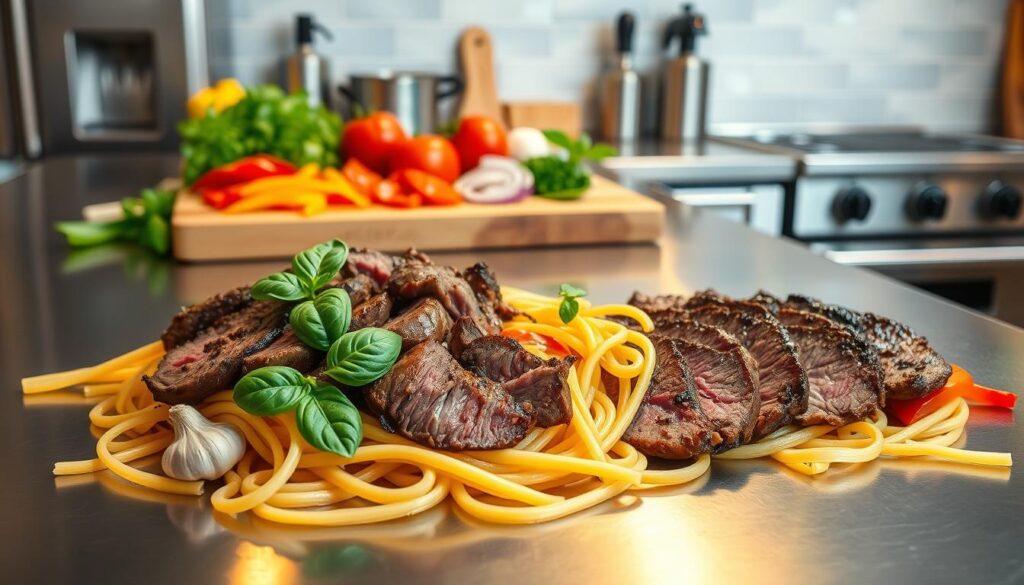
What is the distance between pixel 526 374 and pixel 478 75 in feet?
13.1

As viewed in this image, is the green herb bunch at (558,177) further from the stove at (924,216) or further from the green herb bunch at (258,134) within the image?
the stove at (924,216)

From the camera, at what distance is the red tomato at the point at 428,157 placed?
313cm

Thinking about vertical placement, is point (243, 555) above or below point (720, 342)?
below

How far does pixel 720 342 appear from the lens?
4.91 ft

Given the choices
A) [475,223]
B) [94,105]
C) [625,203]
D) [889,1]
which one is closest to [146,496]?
[475,223]

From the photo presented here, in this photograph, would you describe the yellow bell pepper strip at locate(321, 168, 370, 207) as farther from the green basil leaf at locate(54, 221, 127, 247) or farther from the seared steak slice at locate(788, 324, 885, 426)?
the seared steak slice at locate(788, 324, 885, 426)

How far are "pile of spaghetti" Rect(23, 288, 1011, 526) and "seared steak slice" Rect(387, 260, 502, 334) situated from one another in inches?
7.2

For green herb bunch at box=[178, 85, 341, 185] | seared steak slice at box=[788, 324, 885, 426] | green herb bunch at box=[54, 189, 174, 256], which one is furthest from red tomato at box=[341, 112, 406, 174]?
seared steak slice at box=[788, 324, 885, 426]

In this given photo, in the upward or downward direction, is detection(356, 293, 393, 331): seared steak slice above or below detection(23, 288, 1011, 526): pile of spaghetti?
above

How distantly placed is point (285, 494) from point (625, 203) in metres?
1.89

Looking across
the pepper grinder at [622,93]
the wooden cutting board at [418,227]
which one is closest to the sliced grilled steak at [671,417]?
the wooden cutting board at [418,227]

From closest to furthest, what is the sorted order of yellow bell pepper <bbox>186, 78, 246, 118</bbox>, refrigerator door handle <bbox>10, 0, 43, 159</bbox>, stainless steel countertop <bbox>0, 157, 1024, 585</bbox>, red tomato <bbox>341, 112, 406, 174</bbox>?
1. stainless steel countertop <bbox>0, 157, 1024, 585</bbox>
2. red tomato <bbox>341, 112, 406, 174</bbox>
3. yellow bell pepper <bbox>186, 78, 246, 118</bbox>
4. refrigerator door handle <bbox>10, 0, 43, 159</bbox>

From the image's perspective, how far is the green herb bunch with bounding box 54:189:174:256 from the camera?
2.71 metres

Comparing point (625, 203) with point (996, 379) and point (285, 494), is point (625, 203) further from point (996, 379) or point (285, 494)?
point (285, 494)
